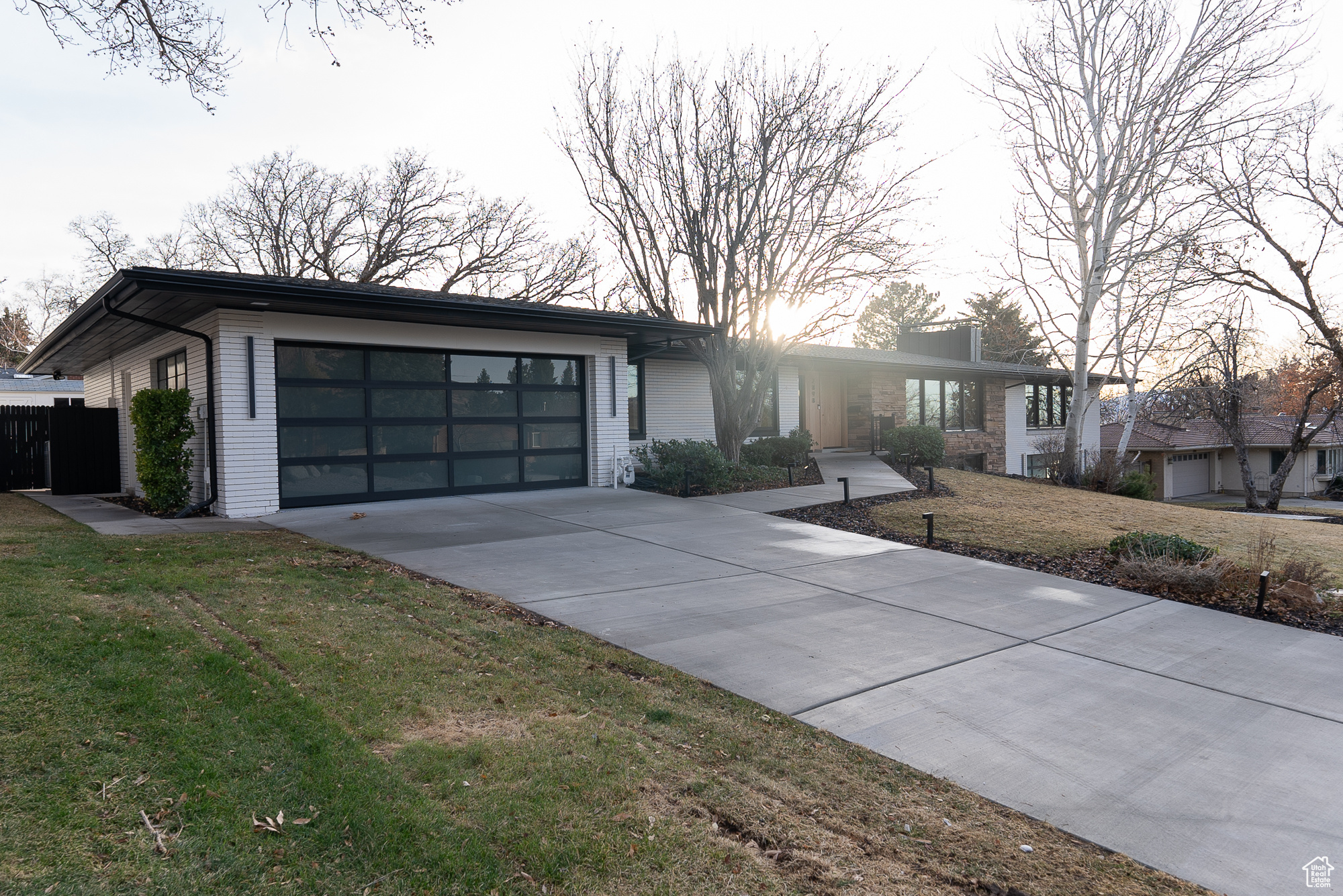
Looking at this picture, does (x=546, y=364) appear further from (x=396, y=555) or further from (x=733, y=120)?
(x=396, y=555)

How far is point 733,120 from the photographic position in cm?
1476

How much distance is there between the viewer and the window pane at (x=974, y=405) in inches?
1011

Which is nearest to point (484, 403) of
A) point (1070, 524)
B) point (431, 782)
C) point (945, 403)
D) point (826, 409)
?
point (1070, 524)

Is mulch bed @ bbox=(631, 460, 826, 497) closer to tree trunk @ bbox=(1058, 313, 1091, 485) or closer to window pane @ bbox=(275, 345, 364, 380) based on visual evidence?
window pane @ bbox=(275, 345, 364, 380)

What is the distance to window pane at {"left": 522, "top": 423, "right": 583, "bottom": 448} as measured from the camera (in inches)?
565

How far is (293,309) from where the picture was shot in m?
11.2

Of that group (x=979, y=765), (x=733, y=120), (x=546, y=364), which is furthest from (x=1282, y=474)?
(x=979, y=765)

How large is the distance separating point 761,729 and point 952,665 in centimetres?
179

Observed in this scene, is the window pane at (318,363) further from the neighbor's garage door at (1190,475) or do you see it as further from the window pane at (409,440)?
the neighbor's garage door at (1190,475)

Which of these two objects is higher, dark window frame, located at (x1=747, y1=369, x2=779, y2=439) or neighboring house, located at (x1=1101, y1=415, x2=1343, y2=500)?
dark window frame, located at (x1=747, y1=369, x2=779, y2=439)

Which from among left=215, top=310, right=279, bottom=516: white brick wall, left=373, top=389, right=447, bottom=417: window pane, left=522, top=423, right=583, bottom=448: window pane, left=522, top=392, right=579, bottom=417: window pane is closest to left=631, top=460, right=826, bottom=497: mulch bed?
left=522, top=423, right=583, bottom=448: window pane

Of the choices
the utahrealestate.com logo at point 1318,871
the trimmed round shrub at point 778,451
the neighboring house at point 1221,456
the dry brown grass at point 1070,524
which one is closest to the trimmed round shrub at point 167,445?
the dry brown grass at point 1070,524

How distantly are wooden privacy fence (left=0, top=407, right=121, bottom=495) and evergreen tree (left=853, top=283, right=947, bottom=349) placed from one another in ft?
160

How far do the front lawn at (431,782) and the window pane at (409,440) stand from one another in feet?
24.8
